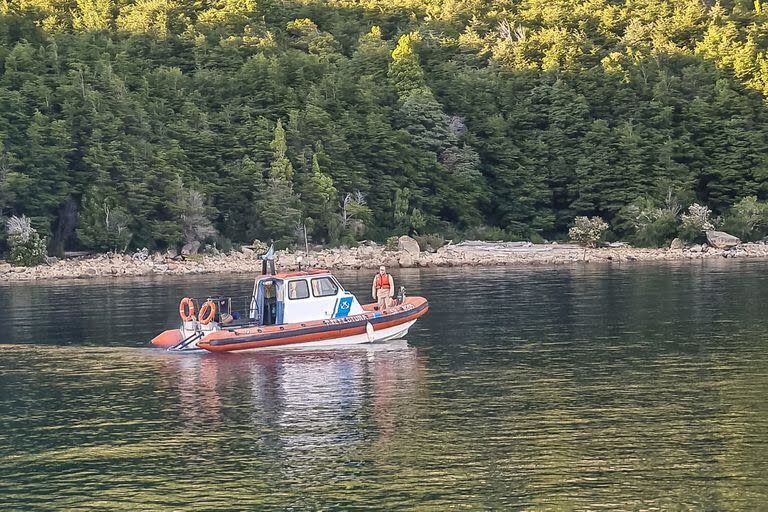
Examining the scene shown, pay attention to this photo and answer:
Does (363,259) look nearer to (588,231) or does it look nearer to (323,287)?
(588,231)

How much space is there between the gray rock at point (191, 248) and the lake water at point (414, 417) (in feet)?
130

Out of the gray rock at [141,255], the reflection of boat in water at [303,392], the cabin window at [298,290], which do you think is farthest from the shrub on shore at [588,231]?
the cabin window at [298,290]

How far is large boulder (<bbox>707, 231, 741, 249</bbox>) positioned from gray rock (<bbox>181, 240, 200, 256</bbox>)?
38365mm

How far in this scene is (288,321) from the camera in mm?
35531

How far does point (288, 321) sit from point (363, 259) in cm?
4453

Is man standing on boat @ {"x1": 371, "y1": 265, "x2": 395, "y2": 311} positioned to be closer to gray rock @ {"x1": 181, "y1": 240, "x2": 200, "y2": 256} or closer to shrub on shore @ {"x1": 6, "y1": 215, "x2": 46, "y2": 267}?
shrub on shore @ {"x1": 6, "y1": 215, "x2": 46, "y2": 267}

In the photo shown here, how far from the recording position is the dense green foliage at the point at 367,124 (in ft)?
277

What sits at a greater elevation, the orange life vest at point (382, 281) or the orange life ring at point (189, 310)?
the orange life vest at point (382, 281)

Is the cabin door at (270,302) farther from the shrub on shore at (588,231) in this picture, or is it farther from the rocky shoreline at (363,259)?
the shrub on shore at (588,231)

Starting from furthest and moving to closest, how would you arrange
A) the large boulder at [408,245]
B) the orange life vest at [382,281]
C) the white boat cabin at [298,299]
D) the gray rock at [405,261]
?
the large boulder at [408,245]
the gray rock at [405,261]
the orange life vest at [382,281]
the white boat cabin at [298,299]

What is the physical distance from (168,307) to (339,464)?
96.0 feet

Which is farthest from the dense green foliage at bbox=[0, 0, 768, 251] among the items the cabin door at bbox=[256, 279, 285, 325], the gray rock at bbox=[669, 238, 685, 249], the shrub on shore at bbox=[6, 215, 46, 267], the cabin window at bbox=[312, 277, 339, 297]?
the cabin window at bbox=[312, 277, 339, 297]

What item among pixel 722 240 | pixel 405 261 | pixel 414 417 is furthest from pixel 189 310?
pixel 722 240

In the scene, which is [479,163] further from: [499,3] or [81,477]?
[81,477]
